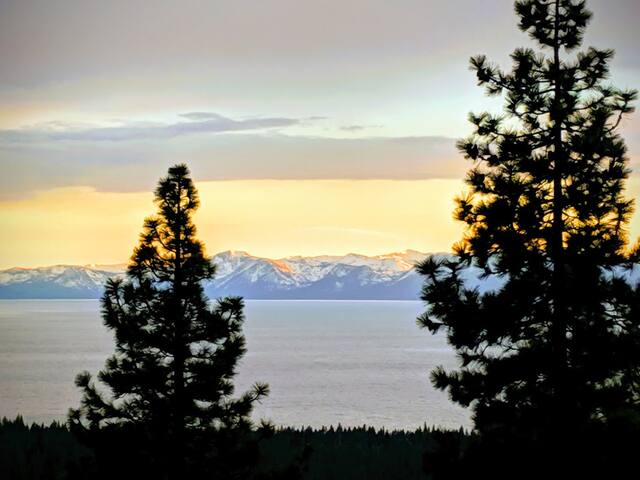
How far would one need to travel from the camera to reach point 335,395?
11488 cm

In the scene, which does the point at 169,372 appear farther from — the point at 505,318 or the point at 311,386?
the point at 311,386

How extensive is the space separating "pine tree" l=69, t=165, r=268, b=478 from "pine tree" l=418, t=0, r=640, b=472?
12.9ft

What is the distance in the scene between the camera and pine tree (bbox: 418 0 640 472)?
14406mm

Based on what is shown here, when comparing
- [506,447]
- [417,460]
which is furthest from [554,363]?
[417,460]

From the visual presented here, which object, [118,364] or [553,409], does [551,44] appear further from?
[118,364]

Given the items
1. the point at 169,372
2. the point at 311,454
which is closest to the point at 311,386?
the point at 311,454

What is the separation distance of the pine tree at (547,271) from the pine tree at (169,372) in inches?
154

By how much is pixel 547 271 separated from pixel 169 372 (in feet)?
23.0

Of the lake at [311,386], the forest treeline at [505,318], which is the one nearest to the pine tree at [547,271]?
the forest treeline at [505,318]

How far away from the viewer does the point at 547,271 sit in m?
14.9

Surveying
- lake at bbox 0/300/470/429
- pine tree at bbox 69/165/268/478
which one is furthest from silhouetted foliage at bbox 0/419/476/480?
lake at bbox 0/300/470/429

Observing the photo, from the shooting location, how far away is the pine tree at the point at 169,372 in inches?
632

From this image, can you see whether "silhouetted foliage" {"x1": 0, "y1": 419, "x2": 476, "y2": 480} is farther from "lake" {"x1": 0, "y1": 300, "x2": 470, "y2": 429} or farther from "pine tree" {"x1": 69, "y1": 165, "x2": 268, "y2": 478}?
"lake" {"x1": 0, "y1": 300, "x2": 470, "y2": 429}

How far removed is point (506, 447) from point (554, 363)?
2.38 meters
